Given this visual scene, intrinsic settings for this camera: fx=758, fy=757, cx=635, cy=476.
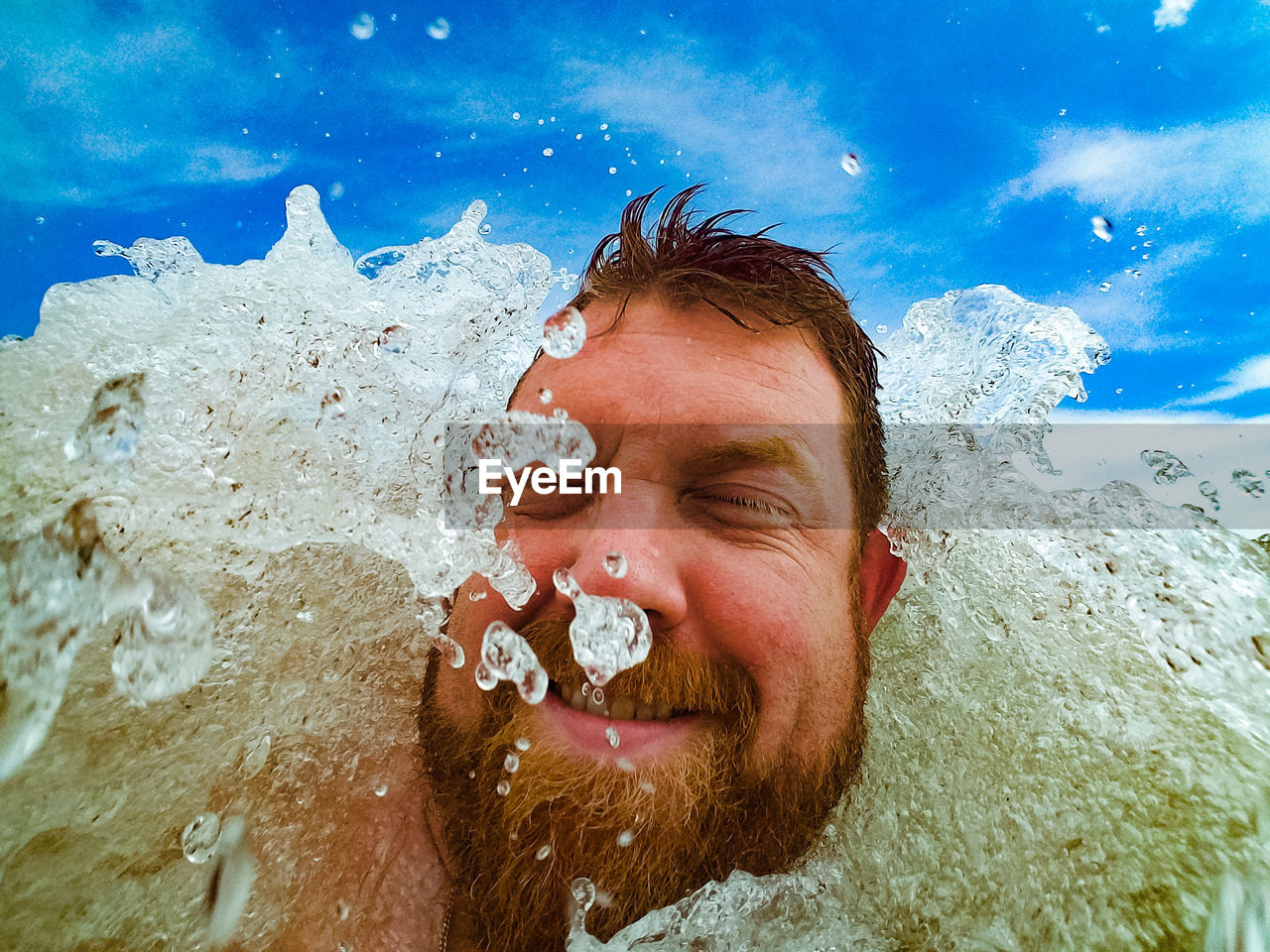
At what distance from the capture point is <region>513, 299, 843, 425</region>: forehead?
188 cm

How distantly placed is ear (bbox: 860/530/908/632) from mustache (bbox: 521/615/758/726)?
2.28 feet

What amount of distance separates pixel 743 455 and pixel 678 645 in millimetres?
487

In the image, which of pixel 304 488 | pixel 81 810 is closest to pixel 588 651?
pixel 304 488

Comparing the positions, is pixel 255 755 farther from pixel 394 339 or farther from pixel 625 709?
pixel 394 339

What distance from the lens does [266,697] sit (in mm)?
1948

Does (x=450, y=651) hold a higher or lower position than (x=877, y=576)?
lower

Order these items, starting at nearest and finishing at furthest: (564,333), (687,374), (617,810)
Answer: (617,810), (687,374), (564,333)

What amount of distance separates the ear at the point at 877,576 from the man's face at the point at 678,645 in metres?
0.16

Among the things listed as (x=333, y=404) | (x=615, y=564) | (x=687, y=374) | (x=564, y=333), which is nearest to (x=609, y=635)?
(x=615, y=564)

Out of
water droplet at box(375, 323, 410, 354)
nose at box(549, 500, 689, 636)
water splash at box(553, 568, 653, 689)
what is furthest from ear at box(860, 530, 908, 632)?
water droplet at box(375, 323, 410, 354)

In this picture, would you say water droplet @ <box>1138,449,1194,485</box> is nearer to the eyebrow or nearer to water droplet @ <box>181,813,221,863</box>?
the eyebrow

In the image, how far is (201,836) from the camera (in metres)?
1.81

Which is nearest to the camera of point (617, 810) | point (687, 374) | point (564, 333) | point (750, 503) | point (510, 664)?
point (617, 810)

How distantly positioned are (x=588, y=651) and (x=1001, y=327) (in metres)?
1.96
